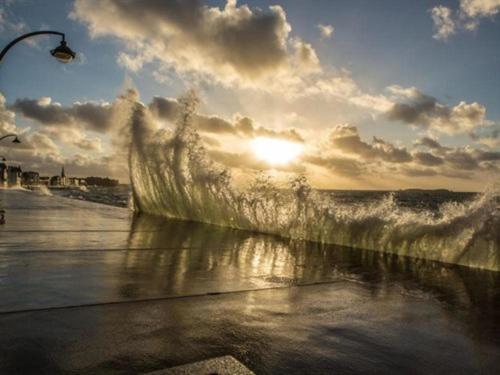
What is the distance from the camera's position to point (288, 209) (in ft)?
34.7

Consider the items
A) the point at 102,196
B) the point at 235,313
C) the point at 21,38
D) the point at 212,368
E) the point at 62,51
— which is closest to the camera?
the point at 212,368

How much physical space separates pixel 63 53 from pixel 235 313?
6.77 m

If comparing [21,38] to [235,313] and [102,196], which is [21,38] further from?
[102,196]

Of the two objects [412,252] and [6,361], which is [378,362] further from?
[412,252]

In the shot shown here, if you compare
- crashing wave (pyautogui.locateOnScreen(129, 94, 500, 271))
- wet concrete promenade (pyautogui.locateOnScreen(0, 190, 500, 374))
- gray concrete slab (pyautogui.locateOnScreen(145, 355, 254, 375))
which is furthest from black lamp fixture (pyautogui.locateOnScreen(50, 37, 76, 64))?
gray concrete slab (pyautogui.locateOnScreen(145, 355, 254, 375))

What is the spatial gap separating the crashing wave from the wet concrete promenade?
3.55 ft

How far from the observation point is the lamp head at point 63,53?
25.7 feet

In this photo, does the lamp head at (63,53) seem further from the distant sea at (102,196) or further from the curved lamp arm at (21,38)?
the distant sea at (102,196)

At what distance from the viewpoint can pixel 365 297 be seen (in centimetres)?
434

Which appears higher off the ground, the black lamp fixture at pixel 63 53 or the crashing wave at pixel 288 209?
the black lamp fixture at pixel 63 53

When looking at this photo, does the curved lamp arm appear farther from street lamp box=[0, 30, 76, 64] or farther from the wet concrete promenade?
the wet concrete promenade

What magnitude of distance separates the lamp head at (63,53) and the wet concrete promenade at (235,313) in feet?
11.9

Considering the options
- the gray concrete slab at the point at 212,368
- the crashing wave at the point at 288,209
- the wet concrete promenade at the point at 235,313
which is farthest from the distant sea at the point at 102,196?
the gray concrete slab at the point at 212,368

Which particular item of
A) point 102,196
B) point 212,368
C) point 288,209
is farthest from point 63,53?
point 102,196
